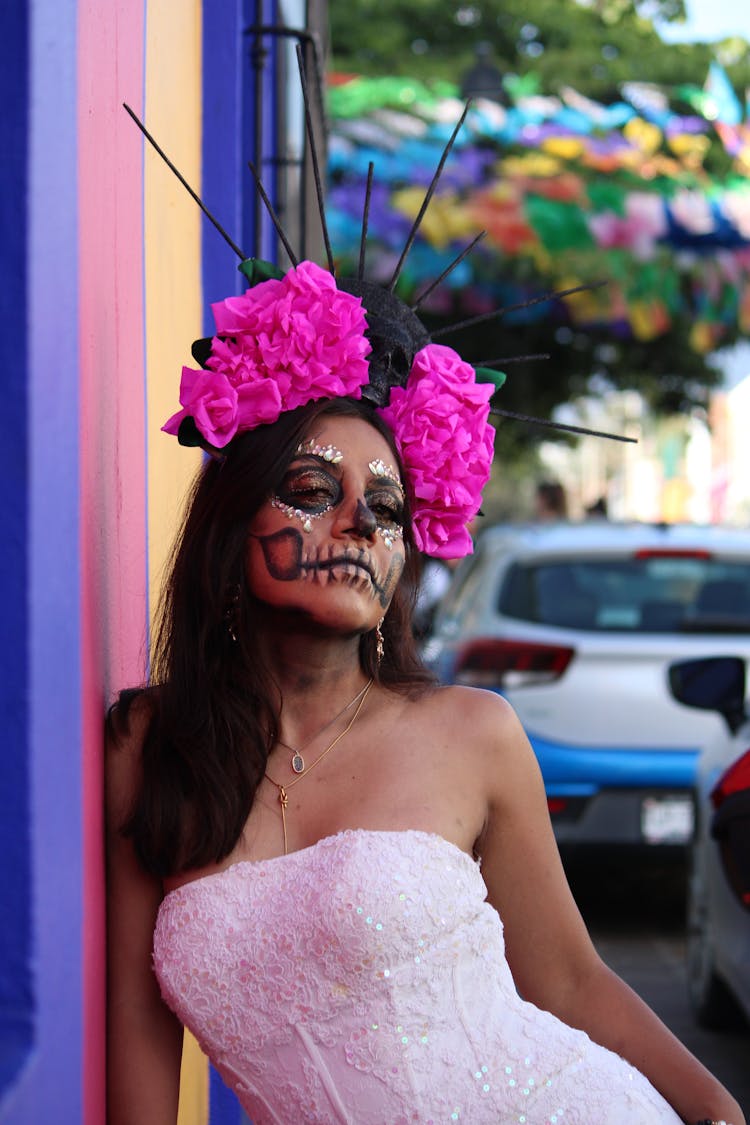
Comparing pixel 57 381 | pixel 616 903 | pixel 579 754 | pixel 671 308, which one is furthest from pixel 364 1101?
pixel 671 308

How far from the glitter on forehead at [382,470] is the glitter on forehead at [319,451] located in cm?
5

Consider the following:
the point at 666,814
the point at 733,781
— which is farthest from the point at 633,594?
the point at 733,781

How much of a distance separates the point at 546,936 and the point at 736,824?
7.50ft

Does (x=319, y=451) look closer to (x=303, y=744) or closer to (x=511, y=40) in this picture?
(x=303, y=744)

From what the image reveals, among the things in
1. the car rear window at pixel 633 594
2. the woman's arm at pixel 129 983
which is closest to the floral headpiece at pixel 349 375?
the woman's arm at pixel 129 983

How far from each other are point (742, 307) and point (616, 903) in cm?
631

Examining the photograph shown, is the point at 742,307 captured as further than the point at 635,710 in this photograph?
Yes

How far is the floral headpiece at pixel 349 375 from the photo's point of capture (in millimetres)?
2262

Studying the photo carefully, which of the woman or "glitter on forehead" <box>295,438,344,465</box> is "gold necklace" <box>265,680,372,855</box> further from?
"glitter on forehead" <box>295,438,344,465</box>

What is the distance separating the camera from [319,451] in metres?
2.28

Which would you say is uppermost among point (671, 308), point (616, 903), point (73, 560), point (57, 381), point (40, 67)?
point (671, 308)

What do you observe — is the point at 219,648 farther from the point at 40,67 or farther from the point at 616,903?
the point at 616,903

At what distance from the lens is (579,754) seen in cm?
691

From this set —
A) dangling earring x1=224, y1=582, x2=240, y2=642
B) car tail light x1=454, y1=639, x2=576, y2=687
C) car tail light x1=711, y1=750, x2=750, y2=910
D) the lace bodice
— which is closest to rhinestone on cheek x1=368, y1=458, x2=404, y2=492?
dangling earring x1=224, y1=582, x2=240, y2=642
